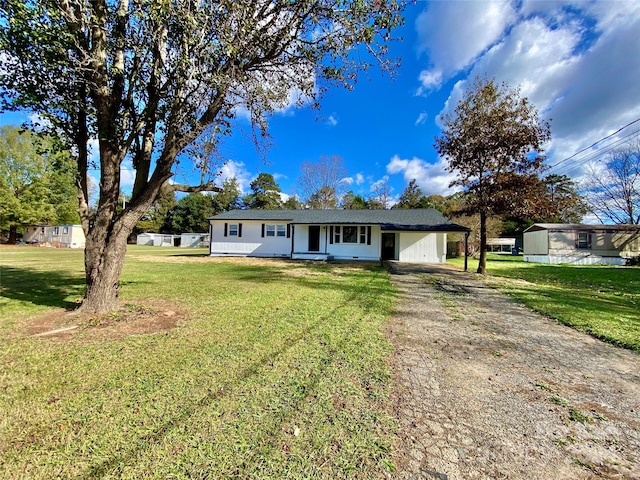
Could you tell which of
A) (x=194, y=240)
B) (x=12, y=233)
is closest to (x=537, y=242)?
(x=194, y=240)

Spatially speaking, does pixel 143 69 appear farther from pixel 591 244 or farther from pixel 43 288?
pixel 591 244

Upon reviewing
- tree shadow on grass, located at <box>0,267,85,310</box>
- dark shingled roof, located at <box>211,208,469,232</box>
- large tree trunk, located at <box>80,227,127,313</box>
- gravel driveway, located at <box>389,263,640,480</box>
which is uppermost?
dark shingled roof, located at <box>211,208,469,232</box>

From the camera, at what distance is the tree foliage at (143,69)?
14.8ft

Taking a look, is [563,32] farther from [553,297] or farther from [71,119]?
[71,119]

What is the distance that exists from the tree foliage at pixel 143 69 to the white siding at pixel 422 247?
14.5 metres

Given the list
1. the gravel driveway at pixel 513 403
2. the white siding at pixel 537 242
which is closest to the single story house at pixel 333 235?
the white siding at pixel 537 242

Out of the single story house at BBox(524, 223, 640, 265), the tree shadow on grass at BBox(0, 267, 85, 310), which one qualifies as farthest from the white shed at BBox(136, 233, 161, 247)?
the single story house at BBox(524, 223, 640, 265)

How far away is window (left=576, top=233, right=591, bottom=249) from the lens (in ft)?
75.6

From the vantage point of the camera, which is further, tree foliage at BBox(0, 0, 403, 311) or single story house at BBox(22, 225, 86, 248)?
single story house at BBox(22, 225, 86, 248)

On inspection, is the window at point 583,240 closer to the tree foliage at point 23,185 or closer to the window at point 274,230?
the window at point 274,230

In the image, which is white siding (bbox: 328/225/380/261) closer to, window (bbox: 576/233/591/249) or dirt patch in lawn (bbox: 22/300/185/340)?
dirt patch in lawn (bbox: 22/300/185/340)

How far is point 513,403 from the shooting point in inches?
108

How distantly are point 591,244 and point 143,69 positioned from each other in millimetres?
30202

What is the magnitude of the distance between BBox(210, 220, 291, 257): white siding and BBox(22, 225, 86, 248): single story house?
21.1 meters
